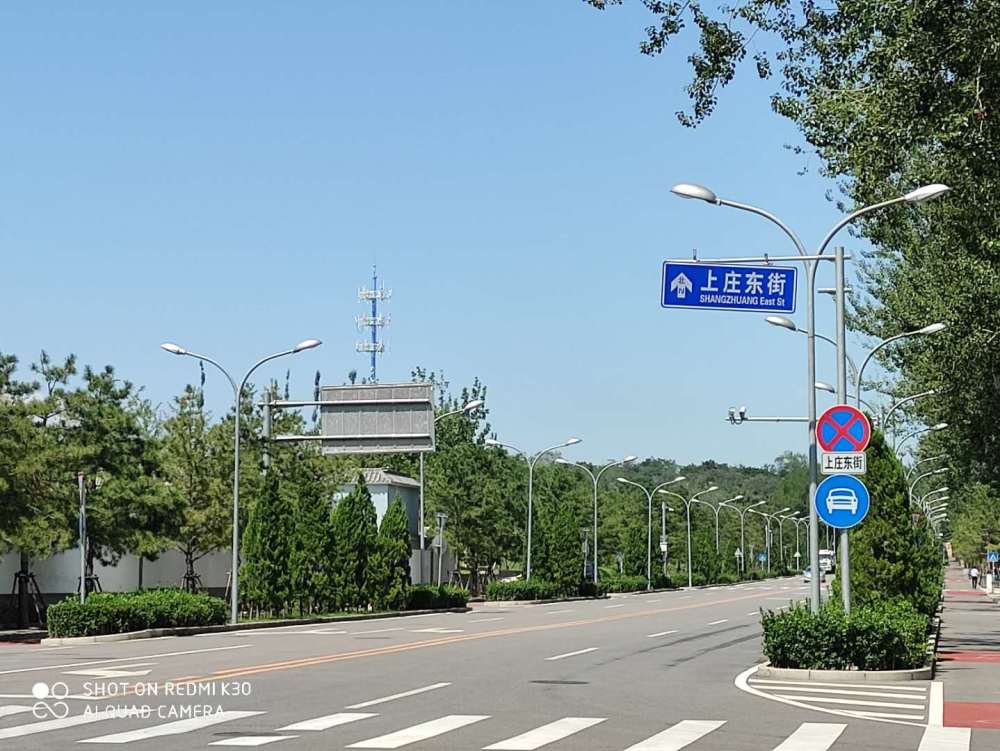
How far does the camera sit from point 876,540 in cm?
2877

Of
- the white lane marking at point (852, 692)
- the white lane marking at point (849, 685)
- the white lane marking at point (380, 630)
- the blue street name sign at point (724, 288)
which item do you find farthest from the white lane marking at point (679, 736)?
the white lane marking at point (380, 630)

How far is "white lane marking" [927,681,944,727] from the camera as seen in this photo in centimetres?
1530

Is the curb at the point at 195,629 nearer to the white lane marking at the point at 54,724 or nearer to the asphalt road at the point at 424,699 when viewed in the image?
the asphalt road at the point at 424,699

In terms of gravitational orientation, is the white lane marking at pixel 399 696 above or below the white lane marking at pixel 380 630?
above

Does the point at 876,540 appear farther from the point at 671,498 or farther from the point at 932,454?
the point at 671,498

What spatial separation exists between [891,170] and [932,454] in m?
47.9

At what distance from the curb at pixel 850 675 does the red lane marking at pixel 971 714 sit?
252 centimetres

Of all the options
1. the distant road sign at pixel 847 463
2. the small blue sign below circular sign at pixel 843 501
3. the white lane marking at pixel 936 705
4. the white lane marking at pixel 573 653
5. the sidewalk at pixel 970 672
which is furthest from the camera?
the white lane marking at pixel 573 653

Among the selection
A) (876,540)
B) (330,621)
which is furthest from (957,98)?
(330,621)

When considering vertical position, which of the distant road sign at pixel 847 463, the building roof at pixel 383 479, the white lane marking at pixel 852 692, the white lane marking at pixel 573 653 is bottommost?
the white lane marking at pixel 573 653

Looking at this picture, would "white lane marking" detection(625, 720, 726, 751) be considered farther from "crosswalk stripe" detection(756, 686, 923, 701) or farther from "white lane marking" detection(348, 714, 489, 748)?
"crosswalk stripe" detection(756, 686, 923, 701)

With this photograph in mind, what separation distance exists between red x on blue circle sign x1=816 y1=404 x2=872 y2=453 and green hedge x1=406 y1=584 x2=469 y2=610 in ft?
110

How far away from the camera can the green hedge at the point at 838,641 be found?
2022cm

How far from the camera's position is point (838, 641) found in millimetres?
20203
